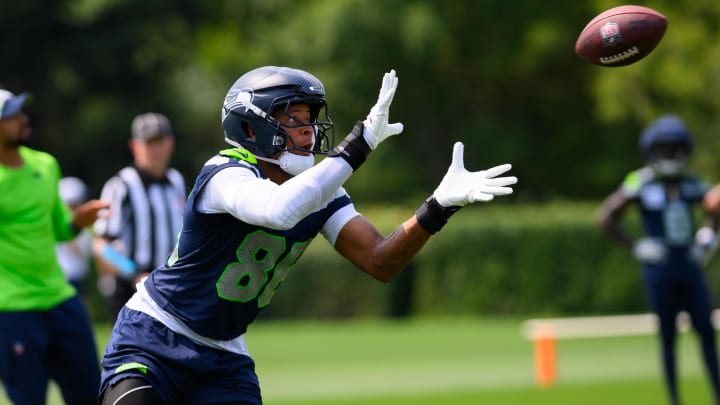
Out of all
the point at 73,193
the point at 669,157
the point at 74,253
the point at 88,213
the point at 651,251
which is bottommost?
the point at 88,213

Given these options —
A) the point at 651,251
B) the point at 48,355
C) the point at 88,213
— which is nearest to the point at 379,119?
the point at 88,213

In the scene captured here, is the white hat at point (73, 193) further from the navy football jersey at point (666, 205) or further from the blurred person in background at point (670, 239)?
the navy football jersey at point (666, 205)

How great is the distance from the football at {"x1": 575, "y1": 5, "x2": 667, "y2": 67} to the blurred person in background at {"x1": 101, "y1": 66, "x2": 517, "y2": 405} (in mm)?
1194

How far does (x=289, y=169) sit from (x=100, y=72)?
27.9 meters

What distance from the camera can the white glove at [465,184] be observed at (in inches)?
170

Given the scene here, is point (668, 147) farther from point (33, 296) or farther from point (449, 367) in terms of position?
point (33, 296)

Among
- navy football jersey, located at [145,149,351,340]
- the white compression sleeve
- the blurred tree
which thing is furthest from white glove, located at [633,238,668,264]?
the blurred tree

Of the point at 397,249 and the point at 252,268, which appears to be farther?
the point at 397,249

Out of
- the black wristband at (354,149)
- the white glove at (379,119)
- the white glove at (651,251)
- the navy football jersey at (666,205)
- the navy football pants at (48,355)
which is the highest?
the navy football jersey at (666,205)

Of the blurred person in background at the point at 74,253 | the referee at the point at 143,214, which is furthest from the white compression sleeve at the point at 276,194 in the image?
the blurred person in background at the point at 74,253

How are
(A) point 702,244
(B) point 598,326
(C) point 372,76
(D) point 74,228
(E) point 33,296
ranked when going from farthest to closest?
(C) point 372,76 → (B) point 598,326 → (A) point 702,244 → (D) point 74,228 → (E) point 33,296

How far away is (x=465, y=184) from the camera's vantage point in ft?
14.4

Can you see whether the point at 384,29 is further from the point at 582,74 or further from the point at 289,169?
the point at 289,169

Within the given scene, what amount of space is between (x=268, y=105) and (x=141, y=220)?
4171mm
